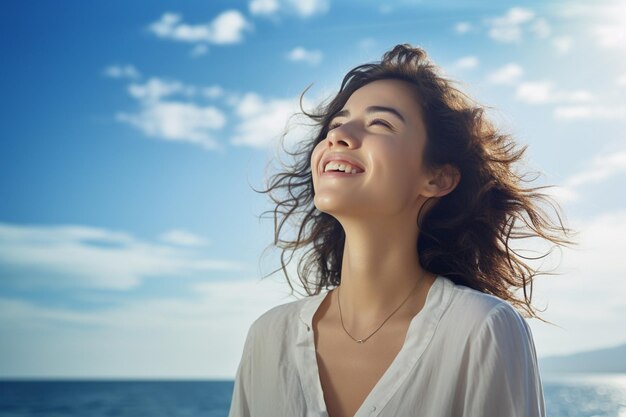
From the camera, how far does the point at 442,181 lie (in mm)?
2865

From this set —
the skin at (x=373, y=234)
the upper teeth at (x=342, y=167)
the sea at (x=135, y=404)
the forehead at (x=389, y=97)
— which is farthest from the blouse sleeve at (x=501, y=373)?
the sea at (x=135, y=404)

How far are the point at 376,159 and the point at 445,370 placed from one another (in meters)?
0.73

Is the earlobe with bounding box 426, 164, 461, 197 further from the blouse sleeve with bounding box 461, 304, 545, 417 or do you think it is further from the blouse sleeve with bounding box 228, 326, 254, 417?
the blouse sleeve with bounding box 228, 326, 254, 417

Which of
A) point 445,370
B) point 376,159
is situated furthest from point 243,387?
point 376,159

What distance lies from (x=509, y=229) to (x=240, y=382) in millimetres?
1168

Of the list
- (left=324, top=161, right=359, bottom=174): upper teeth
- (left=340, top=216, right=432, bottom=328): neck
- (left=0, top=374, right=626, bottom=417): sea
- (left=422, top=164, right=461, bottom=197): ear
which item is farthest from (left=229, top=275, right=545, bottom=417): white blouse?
(left=0, top=374, right=626, bottom=417): sea

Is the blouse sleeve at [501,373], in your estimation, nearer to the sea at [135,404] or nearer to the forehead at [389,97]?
the forehead at [389,97]

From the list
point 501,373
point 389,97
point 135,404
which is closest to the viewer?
point 501,373

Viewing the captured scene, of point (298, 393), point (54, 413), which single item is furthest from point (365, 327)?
point (54, 413)

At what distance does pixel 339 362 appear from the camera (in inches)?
105

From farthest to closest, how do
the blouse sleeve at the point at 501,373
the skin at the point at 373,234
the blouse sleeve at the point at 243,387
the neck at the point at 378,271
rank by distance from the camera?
the blouse sleeve at the point at 243,387 < the neck at the point at 378,271 < the skin at the point at 373,234 < the blouse sleeve at the point at 501,373

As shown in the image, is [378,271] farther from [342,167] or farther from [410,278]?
[342,167]

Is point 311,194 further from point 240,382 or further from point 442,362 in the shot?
point 442,362

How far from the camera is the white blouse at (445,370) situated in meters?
2.31
